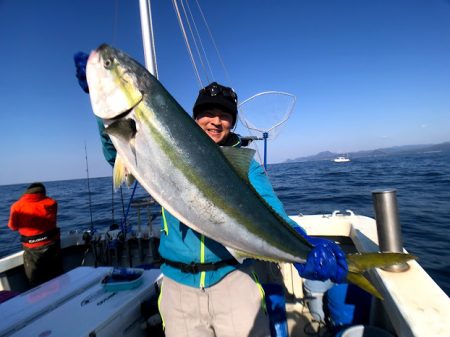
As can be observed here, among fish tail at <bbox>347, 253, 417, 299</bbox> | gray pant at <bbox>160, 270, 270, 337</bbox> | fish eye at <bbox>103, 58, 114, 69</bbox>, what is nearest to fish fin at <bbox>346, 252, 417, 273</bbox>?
fish tail at <bbox>347, 253, 417, 299</bbox>

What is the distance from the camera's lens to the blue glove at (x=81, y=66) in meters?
2.27

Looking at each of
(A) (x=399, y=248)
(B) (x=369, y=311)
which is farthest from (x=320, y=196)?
(A) (x=399, y=248)

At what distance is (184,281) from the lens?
2.45 m

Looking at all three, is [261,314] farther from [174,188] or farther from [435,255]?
[435,255]

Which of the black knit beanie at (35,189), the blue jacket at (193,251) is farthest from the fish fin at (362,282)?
the black knit beanie at (35,189)

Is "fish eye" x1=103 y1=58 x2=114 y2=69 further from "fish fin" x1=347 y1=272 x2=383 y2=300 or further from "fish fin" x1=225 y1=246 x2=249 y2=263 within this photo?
"fish fin" x1=347 y1=272 x2=383 y2=300

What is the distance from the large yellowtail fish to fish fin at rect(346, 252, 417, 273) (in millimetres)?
1150

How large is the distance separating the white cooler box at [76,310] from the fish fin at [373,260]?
106 inches

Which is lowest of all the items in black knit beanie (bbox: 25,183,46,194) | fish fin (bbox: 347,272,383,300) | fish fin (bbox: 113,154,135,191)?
fish fin (bbox: 347,272,383,300)

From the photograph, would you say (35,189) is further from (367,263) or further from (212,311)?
(367,263)

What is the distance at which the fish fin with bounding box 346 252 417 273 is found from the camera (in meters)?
2.26

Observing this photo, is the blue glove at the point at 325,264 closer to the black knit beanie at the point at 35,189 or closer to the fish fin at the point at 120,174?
the fish fin at the point at 120,174

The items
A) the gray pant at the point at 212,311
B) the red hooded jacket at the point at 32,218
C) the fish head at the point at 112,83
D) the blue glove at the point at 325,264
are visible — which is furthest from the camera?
the red hooded jacket at the point at 32,218

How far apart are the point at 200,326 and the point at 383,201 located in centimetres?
234
